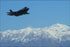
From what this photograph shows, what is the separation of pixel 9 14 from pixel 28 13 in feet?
29.3

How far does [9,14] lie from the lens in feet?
300

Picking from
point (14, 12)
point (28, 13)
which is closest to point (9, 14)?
point (14, 12)

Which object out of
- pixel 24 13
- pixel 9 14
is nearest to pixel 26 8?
pixel 24 13

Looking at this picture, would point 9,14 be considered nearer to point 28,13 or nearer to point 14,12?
point 14,12

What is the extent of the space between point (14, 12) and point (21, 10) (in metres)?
4.36

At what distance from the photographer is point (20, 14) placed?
86938 millimetres

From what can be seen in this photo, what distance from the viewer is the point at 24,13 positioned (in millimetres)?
86688

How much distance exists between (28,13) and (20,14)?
309 cm

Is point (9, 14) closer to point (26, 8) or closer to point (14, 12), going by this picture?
point (14, 12)

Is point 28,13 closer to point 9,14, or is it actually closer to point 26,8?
point 26,8

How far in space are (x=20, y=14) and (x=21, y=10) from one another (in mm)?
1655

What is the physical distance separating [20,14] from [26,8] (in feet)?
10.9

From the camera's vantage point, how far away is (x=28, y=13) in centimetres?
8719

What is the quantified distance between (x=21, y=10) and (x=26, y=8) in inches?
95.8
